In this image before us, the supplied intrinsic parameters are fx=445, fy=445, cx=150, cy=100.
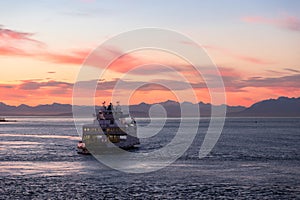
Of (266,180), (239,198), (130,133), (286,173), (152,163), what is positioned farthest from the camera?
(130,133)

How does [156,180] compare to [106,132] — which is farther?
[106,132]

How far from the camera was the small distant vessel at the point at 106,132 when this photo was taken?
99887mm

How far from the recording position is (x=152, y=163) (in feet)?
271

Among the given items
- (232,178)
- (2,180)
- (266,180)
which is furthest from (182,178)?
(2,180)

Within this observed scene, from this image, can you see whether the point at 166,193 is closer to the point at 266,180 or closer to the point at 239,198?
the point at 239,198

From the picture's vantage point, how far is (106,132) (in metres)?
104

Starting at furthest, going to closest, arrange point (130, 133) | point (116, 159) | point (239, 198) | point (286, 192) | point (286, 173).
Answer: point (130, 133), point (116, 159), point (286, 173), point (286, 192), point (239, 198)

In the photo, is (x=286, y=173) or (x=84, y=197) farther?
(x=286, y=173)

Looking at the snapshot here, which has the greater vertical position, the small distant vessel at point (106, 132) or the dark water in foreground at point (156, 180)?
the small distant vessel at point (106, 132)

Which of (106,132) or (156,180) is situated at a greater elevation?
(106,132)

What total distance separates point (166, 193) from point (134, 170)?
21596 millimetres

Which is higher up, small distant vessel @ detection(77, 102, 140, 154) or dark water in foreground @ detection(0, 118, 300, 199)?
small distant vessel @ detection(77, 102, 140, 154)

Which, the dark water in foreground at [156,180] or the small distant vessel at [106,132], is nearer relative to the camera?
the dark water in foreground at [156,180]

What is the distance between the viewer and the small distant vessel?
99887 millimetres
